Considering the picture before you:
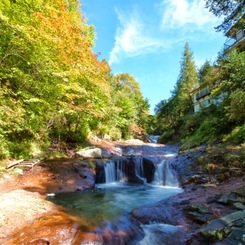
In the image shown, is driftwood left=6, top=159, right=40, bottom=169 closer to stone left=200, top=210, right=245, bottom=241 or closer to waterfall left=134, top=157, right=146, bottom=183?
Result: waterfall left=134, top=157, right=146, bottom=183

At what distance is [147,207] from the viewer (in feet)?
23.5

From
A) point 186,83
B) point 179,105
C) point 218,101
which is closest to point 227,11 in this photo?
point 218,101

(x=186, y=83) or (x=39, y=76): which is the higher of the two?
(x=186, y=83)

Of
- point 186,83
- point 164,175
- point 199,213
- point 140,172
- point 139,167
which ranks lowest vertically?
point 199,213

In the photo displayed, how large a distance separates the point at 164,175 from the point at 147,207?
5665 mm

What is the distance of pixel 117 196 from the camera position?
30.3 feet

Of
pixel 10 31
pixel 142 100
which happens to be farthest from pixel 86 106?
pixel 142 100

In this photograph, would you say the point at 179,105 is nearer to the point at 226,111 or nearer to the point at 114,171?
the point at 226,111

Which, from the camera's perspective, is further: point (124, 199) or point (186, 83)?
point (186, 83)

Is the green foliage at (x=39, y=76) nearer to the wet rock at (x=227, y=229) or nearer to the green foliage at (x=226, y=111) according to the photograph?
the wet rock at (x=227, y=229)

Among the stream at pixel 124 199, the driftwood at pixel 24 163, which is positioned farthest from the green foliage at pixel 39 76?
the stream at pixel 124 199

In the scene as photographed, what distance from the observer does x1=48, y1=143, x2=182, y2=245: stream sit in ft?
17.2

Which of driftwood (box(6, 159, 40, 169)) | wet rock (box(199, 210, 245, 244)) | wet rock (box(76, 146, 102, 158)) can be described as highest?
wet rock (box(76, 146, 102, 158))

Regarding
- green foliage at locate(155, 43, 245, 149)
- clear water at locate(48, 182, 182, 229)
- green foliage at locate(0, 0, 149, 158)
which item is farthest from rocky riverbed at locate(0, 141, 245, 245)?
green foliage at locate(155, 43, 245, 149)
